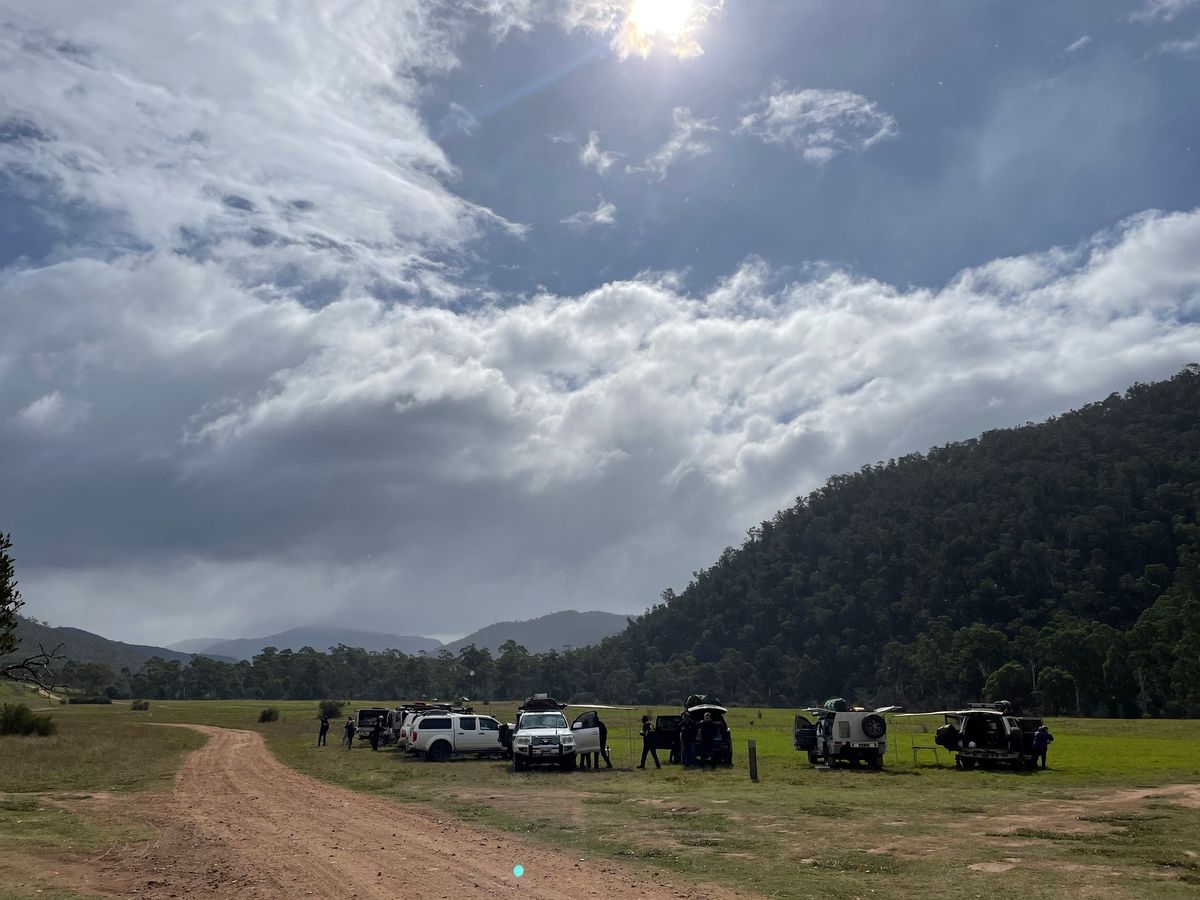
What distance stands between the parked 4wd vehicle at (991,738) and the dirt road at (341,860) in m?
19.6

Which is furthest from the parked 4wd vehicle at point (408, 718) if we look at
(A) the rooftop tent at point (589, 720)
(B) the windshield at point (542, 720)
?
(A) the rooftop tent at point (589, 720)

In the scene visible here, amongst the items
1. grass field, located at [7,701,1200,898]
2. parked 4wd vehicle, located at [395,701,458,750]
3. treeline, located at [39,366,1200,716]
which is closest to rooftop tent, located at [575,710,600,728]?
grass field, located at [7,701,1200,898]

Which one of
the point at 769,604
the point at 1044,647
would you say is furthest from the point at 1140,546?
the point at 769,604

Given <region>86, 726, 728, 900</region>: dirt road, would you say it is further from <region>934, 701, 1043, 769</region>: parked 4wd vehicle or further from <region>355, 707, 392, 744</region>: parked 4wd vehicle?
Answer: <region>355, 707, 392, 744</region>: parked 4wd vehicle

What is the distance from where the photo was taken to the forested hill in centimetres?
10012

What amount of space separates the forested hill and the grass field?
254 feet

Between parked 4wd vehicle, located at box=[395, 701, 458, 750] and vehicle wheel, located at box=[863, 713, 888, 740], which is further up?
vehicle wheel, located at box=[863, 713, 888, 740]

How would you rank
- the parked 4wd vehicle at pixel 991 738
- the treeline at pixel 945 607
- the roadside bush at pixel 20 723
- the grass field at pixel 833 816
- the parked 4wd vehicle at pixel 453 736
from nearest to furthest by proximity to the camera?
the grass field at pixel 833 816
the parked 4wd vehicle at pixel 991 738
the parked 4wd vehicle at pixel 453 736
the roadside bush at pixel 20 723
the treeline at pixel 945 607

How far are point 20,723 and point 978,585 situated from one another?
132m

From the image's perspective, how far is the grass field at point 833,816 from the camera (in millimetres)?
11867

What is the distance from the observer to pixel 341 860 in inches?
503

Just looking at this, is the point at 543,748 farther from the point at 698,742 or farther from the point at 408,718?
the point at 408,718

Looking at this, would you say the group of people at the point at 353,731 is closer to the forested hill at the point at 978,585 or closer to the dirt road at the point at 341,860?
the dirt road at the point at 341,860

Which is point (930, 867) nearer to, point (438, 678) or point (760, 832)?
point (760, 832)
